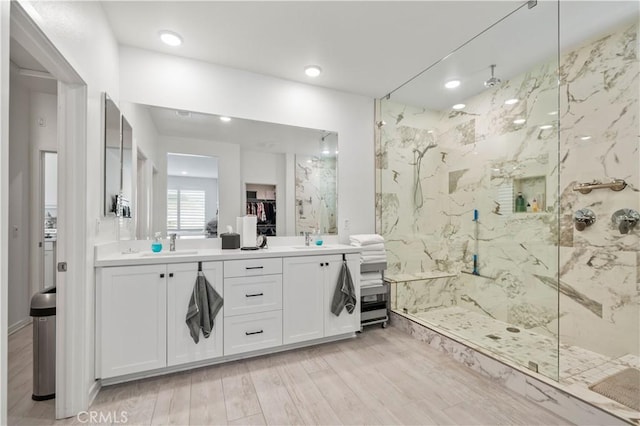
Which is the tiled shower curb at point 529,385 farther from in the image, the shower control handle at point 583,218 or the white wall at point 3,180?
the white wall at point 3,180

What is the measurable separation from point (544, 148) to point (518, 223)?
767 millimetres

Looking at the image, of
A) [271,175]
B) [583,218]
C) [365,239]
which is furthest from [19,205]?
[583,218]

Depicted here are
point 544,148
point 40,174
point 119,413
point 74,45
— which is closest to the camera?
point 74,45

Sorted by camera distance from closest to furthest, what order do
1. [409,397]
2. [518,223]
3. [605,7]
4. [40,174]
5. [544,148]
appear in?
Answer: [409,397] < [605,7] < [544,148] < [518,223] < [40,174]

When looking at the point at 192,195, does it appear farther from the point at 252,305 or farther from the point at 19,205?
the point at 19,205

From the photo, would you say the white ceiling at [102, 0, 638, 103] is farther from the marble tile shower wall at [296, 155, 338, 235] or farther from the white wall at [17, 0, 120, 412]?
the marble tile shower wall at [296, 155, 338, 235]

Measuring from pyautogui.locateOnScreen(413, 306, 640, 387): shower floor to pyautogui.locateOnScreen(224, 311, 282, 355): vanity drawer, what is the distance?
154 centimetres

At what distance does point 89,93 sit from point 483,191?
368 cm

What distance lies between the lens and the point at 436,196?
3.75m

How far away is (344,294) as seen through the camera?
8.95 ft

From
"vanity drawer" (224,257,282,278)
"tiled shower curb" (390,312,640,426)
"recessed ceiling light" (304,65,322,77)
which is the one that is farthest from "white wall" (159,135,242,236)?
"tiled shower curb" (390,312,640,426)

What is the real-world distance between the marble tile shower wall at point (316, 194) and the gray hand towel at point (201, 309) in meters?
1.15

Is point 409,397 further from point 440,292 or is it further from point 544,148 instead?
point 544,148

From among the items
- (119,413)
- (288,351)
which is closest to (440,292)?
(288,351)
